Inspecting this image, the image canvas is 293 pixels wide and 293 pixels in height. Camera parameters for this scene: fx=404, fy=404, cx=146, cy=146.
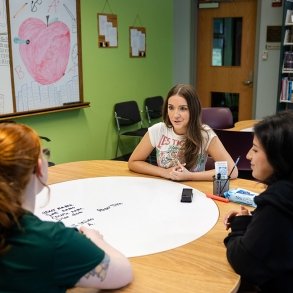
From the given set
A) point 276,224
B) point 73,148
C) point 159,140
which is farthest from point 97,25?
point 276,224

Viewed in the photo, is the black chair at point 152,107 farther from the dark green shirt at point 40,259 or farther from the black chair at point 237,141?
the dark green shirt at point 40,259

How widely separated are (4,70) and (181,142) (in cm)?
202

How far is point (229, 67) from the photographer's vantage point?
595 centimetres

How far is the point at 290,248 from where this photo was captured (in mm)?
1146

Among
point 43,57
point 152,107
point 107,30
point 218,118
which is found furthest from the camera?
point 152,107

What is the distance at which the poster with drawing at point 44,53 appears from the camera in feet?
12.2

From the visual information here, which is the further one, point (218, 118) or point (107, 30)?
point (107, 30)

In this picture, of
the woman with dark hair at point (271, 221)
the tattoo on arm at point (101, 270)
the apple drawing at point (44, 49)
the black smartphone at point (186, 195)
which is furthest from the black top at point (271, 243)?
the apple drawing at point (44, 49)

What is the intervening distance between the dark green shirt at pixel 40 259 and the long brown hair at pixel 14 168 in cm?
3

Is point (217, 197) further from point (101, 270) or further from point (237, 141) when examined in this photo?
point (237, 141)

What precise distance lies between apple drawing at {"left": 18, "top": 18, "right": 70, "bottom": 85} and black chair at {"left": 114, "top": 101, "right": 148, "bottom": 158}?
102cm

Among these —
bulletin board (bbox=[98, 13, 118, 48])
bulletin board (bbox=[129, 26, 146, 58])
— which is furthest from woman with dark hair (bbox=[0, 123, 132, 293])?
bulletin board (bbox=[129, 26, 146, 58])

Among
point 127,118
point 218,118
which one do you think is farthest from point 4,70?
point 218,118

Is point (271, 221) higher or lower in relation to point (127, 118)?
higher
